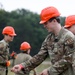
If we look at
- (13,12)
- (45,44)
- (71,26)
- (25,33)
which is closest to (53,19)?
(45,44)

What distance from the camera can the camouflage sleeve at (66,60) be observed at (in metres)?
6.27

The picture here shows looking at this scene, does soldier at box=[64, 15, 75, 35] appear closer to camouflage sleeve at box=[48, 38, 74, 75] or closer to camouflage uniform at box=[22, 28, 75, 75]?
camouflage uniform at box=[22, 28, 75, 75]

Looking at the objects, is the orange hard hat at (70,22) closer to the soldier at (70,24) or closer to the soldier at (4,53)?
the soldier at (70,24)

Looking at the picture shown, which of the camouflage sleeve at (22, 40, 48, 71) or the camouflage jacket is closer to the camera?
the camouflage sleeve at (22, 40, 48, 71)

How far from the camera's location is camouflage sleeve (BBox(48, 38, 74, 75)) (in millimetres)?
6268

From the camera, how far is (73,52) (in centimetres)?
627

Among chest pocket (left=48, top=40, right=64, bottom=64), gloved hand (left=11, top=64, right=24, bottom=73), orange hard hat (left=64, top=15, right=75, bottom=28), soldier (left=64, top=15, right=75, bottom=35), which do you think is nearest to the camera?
chest pocket (left=48, top=40, right=64, bottom=64)

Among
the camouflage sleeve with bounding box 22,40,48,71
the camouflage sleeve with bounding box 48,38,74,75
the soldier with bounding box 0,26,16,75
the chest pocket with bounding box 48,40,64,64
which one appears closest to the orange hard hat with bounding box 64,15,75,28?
the camouflage sleeve with bounding box 22,40,48,71

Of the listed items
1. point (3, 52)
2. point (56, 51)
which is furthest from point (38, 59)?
point (3, 52)

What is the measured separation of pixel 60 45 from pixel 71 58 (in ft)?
1.02

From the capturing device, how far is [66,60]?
6.27 m

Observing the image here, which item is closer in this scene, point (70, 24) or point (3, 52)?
point (70, 24)

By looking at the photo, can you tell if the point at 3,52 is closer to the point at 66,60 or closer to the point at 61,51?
the point at 61,51

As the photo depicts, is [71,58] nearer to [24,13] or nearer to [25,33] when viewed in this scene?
[25,33]
